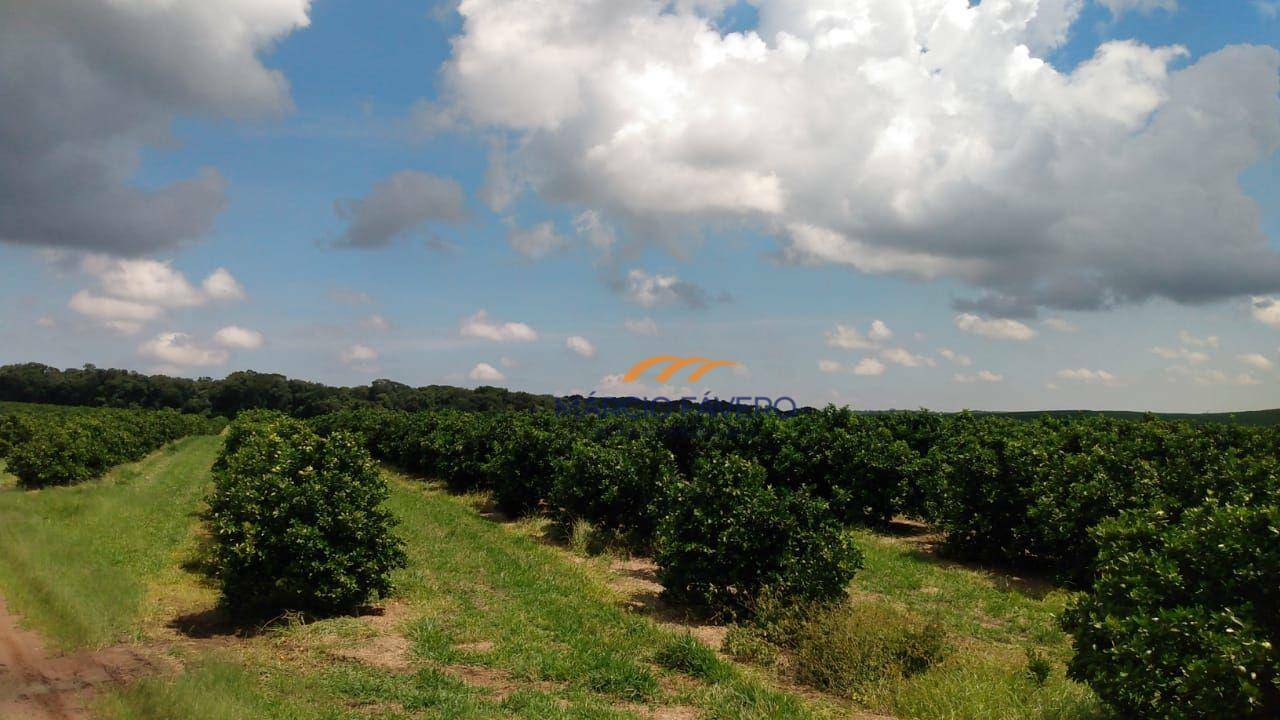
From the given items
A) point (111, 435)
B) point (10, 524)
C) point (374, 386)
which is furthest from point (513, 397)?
point (10, 524)

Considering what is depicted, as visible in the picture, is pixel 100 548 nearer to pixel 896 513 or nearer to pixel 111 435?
pixel 896 513

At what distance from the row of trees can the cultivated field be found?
48mm

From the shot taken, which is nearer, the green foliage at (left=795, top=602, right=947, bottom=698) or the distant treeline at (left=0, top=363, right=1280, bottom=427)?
the green foliage at (left=795, top=602, right=947, bottom=698)

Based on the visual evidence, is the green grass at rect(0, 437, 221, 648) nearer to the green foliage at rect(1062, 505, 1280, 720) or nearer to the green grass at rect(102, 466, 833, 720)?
the green grass at rect(102, 466, 833, 720)

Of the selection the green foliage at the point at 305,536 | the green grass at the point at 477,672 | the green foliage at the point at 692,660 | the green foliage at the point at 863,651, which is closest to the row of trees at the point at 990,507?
the green foliage at the point at 305,536

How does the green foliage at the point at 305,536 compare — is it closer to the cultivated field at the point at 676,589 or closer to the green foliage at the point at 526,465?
the cultivated field at the point at 676,589

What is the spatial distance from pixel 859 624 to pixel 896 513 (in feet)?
36.1

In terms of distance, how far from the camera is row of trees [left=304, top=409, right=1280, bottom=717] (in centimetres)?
530

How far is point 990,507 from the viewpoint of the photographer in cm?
1416

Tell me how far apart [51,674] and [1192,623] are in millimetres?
10494

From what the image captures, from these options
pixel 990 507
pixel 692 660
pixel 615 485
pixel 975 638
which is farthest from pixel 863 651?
pixel 615 485

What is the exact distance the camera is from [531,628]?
9.60 meters

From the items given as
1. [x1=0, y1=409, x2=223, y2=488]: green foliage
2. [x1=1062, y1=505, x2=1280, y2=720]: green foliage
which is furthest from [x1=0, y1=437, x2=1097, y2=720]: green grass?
[x1=0, y1=409, x2=223, y2=488]: green foliage

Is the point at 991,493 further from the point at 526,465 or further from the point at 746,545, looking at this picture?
the point at 526,465
